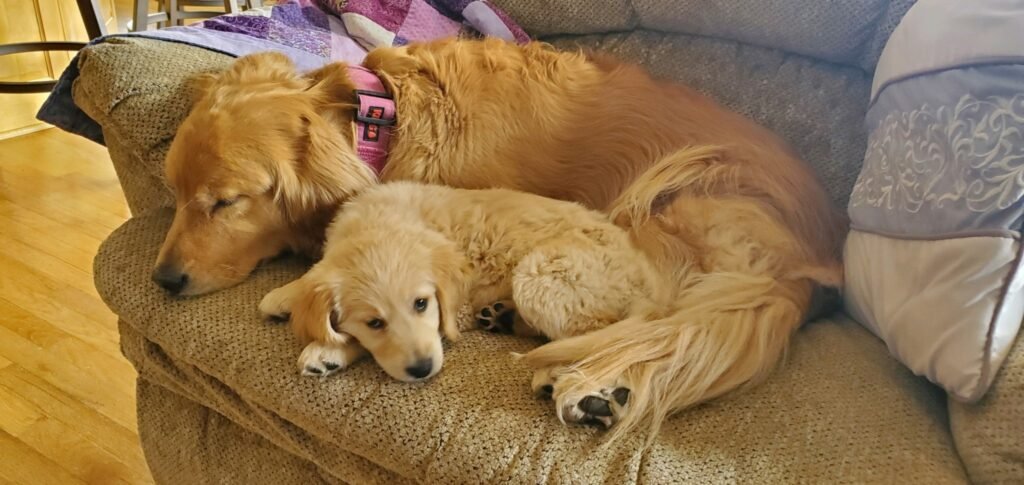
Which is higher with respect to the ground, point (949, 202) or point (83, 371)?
Result: point (949, 202)

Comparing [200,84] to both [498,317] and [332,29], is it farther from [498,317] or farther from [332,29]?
[498,317]

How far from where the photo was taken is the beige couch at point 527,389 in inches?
44.1

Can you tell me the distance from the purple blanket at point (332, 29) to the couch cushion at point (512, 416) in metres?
0.69

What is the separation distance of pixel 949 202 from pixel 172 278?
1340 millimetres

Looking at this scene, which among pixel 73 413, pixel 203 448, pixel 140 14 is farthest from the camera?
pixel 140 14

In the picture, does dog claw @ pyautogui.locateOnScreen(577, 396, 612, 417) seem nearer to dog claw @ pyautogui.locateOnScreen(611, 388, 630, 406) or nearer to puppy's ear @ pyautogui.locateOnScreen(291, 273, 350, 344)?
dog claw @ pyautogui.locateOnScreen(611, 388, 630, 406)

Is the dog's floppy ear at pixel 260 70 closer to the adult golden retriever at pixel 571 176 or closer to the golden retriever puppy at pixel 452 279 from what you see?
the adult golden retriever at pixel 571 176

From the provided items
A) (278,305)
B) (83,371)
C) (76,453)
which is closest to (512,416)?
(278,305)

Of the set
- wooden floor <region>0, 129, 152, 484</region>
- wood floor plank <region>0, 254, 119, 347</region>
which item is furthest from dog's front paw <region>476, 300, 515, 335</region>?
wood floor plank <region>0, 254, 119, 347</region>

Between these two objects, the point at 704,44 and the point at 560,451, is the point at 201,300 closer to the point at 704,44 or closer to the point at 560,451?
the point at 560,451

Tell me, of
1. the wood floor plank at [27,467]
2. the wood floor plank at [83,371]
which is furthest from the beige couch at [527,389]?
the wood floor plank at [83,371]

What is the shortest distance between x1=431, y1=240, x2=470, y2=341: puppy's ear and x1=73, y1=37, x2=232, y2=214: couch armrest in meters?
0.66

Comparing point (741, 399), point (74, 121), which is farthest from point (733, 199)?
point (74, 121)

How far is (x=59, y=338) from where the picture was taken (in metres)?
2.35
